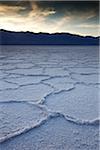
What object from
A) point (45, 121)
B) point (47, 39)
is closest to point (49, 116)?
point (45, 121)

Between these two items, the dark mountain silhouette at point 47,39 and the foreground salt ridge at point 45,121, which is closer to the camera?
the foreground salt ridge at point 45,121

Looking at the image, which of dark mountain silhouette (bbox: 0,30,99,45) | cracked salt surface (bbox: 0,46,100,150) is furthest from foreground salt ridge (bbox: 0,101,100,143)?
dark mountain silhouette (bbox: 0,30,99,45)

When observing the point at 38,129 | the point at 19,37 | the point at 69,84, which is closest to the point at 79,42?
the point at 19,37

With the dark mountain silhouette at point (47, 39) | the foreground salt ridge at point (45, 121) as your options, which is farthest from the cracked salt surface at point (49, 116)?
the dark mountain silhouette at point (47, 39)

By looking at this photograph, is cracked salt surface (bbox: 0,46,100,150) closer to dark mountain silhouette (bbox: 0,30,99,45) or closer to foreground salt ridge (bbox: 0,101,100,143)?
foreground salt ridge (bbox: 0,101,100,143)

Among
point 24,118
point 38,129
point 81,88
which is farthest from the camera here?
point 81,88

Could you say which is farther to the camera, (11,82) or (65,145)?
(11,82)

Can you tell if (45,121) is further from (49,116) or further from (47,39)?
(47,39)

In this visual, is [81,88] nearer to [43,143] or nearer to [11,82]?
[11,82]

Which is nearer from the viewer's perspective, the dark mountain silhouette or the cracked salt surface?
the cracked salt surface

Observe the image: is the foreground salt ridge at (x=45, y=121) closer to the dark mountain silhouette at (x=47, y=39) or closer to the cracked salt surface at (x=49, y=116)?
the cracked salt surface at (x=49, y=116)

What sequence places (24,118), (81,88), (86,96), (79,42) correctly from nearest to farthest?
(24,118)
(86,96)
(81,88)
(79,42)
